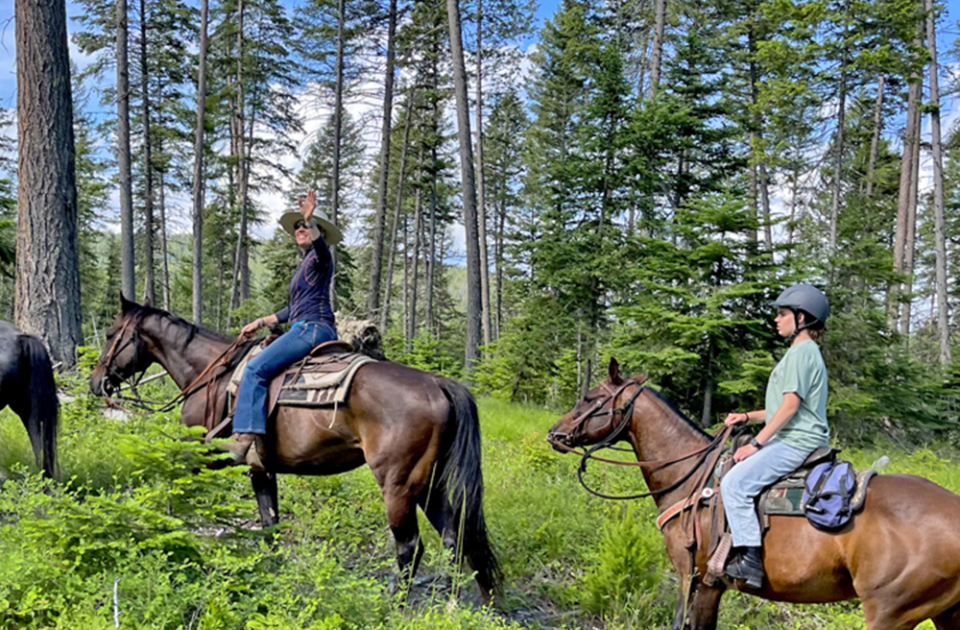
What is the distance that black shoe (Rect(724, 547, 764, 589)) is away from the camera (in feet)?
11.8

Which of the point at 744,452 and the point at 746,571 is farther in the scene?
the point at 744,452

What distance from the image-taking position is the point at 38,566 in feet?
8.69

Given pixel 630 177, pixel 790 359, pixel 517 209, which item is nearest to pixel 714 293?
pixel 630 177

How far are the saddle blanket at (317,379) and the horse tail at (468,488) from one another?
805 mm

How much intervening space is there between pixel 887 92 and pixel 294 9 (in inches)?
955

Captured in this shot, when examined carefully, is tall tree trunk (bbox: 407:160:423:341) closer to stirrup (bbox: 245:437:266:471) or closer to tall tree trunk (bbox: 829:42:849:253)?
tall tree trunk (bbox: 829:42:849:253)

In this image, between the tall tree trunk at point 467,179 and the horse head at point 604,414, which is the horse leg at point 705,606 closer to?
the horse head at point 604,414

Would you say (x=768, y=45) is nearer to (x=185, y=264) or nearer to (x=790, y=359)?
(x=790, y=359)

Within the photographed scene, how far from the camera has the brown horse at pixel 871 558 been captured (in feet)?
10.5

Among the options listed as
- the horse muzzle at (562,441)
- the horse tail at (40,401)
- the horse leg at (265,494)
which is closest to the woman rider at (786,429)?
the horse muzzle at (562,441)

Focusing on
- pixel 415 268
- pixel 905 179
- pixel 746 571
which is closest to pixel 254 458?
pixel 746 571

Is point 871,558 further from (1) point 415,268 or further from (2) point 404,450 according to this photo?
(1) point 415,268

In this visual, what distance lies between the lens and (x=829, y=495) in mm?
3438

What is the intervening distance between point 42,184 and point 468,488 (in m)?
7.17
